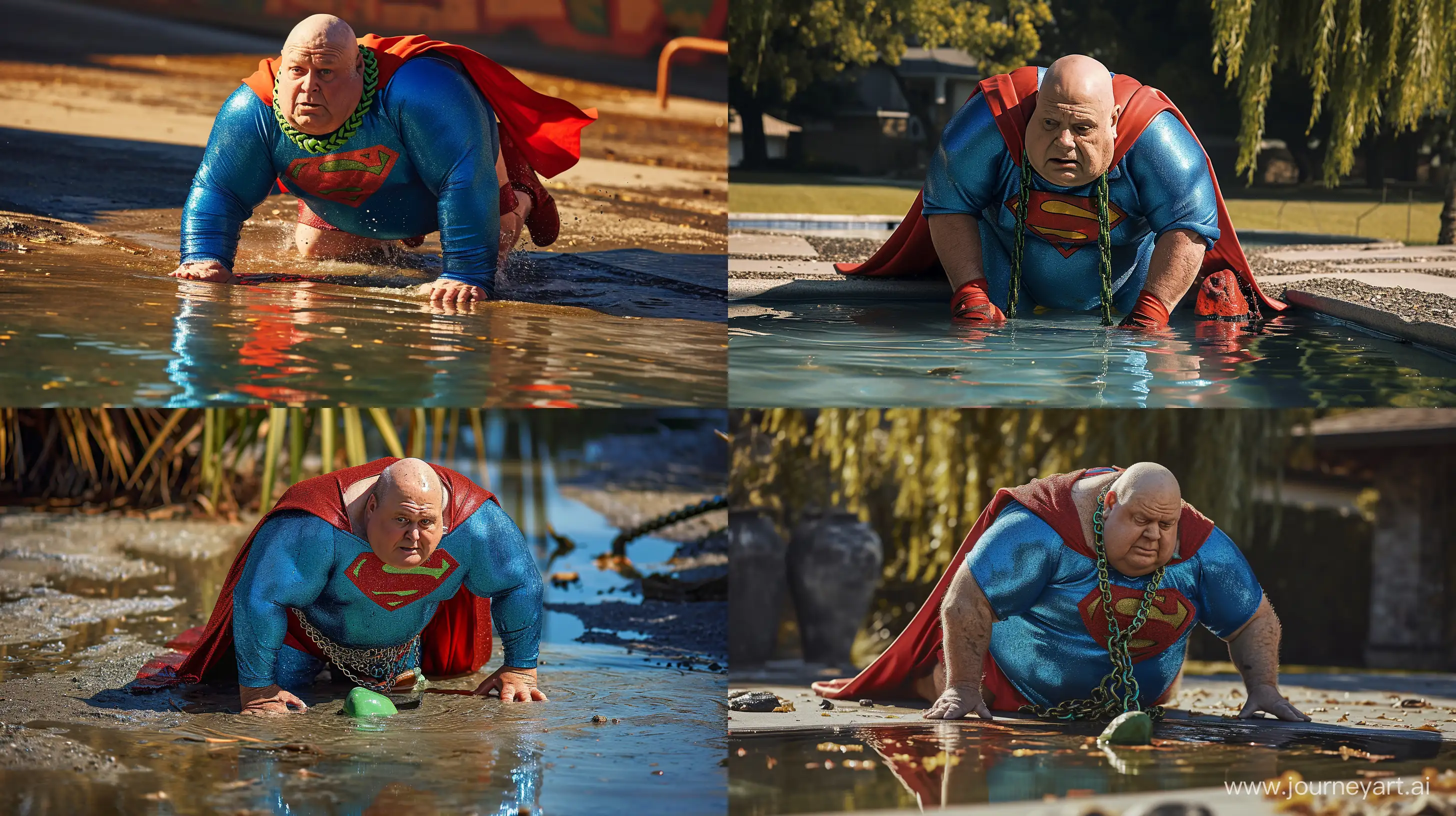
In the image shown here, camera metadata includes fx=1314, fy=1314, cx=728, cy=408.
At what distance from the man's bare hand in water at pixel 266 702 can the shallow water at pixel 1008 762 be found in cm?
134

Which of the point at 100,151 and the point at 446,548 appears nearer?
the point at 446,548

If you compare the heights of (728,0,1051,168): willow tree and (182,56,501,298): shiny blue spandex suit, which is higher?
(728,0,1051,168): willow tree

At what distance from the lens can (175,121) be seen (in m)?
8.38

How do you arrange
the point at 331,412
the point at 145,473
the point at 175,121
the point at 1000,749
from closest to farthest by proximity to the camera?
the point at 1000,749 < the point at 331,412 < the point at 145,473 < the point at 175,121

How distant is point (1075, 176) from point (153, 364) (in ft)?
9.60

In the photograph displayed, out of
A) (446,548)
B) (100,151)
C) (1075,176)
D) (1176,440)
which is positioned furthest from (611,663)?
(100,151)

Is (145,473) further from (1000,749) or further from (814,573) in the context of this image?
(1000,749)

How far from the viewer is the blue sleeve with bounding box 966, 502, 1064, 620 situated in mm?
4043

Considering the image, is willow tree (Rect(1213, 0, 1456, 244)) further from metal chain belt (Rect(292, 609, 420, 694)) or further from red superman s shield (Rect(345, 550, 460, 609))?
metal chain belt (Rect(292, 609, 420, 694))

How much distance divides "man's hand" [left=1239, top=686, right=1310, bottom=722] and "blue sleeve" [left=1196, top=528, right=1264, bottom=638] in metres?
0.24

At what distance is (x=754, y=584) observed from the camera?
250 inches

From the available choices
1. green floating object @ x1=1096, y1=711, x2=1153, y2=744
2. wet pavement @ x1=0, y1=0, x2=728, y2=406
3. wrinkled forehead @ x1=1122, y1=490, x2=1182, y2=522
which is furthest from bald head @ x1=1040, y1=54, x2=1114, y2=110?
green floating object @ x1=1096, y1=711, x2=1153, y2=744

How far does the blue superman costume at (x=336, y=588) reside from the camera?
12.8 feet

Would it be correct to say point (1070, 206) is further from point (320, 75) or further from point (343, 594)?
point (343, 594)
